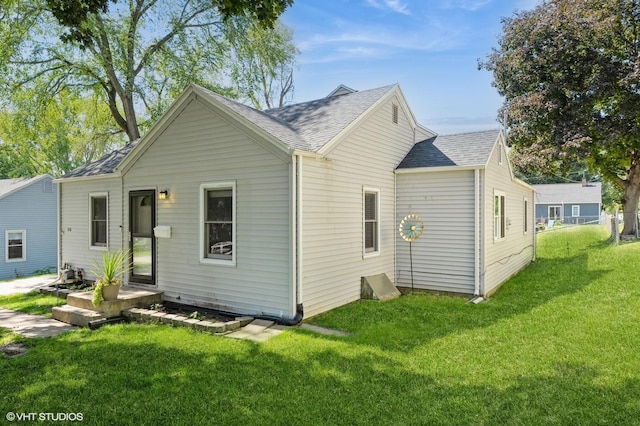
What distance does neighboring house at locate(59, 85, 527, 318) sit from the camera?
6879mm

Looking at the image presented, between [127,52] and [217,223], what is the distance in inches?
523

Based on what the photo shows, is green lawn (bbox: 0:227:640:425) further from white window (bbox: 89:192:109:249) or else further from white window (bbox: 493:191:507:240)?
white window (bbox: 89:192:109:249)

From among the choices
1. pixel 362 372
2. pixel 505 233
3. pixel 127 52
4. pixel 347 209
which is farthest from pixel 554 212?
pixel 362 372

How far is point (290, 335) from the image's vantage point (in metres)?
6.02

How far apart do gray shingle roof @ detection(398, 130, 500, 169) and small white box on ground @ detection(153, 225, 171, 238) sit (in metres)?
5.67

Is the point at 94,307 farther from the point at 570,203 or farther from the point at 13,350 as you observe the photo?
the point at 570,203

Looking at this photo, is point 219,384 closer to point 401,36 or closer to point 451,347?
point 451,347

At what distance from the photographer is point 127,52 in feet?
55.6

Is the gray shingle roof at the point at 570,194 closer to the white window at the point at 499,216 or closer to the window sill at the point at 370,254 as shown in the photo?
the white window at the point at 499,216

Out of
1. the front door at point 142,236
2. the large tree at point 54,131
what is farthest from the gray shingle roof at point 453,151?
the large tree at point 54,131

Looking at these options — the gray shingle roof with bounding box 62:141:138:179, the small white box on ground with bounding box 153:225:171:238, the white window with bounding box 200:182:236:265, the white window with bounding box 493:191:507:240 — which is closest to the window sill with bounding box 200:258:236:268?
the white window with bounding box 200:182:236:265

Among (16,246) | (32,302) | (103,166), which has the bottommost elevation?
(32,302)

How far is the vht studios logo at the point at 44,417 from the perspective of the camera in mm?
3635

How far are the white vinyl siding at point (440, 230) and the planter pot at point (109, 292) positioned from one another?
6.31m
